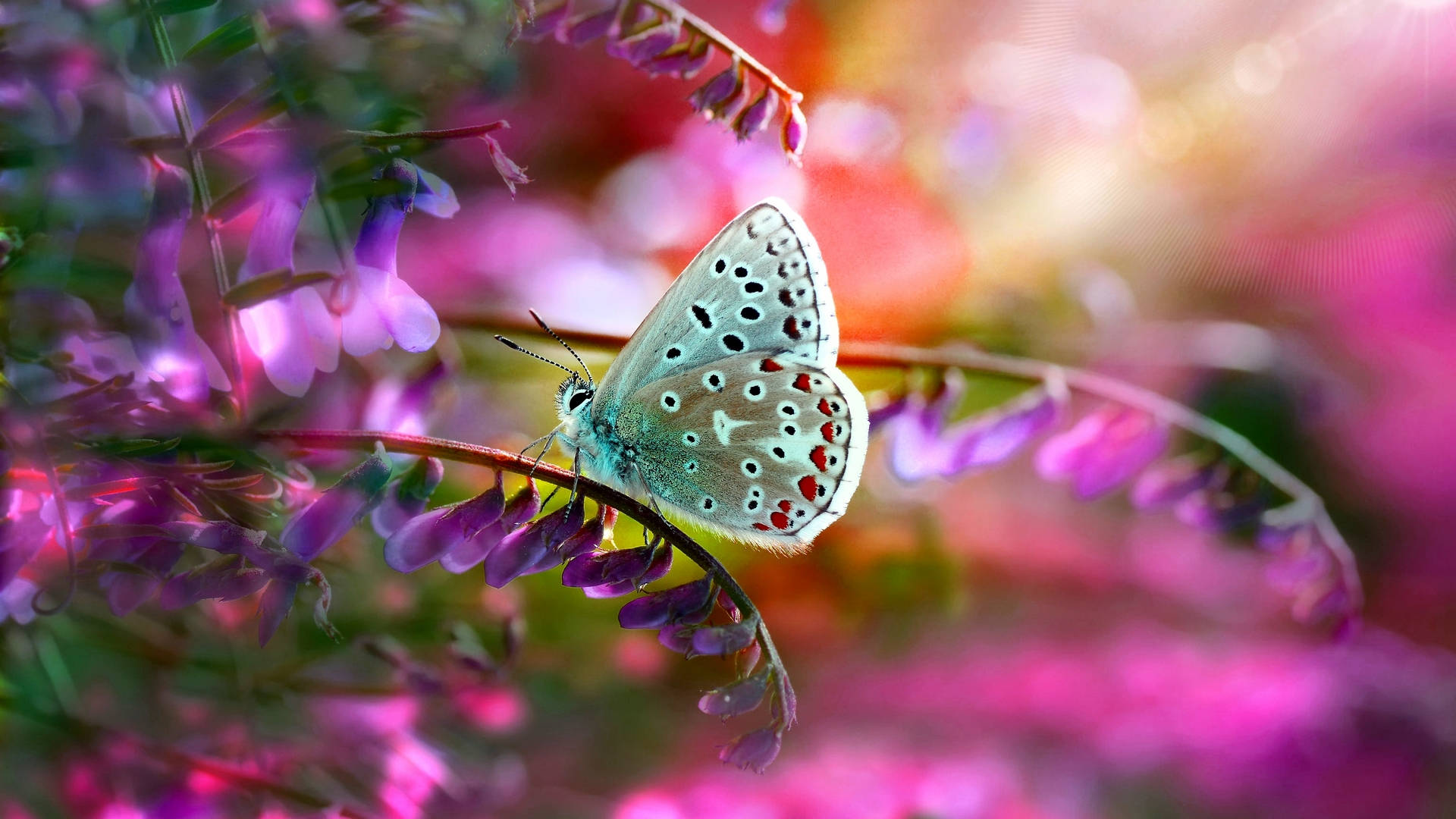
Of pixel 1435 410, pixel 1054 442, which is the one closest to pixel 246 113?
pixel 1054 442

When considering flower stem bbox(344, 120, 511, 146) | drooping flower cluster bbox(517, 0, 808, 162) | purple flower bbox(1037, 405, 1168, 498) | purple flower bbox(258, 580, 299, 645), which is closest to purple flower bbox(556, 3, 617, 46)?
drooping flower cluster bbox(517, 0, 808, 162)

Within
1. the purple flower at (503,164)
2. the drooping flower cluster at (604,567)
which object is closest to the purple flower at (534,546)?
the drooping flower cluster at (604,567)

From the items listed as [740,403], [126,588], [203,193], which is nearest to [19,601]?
[126,588]

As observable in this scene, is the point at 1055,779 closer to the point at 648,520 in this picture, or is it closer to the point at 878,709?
the point at 878,709

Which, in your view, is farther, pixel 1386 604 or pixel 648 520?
pixel 1386 604

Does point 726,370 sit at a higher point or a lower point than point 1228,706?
higher

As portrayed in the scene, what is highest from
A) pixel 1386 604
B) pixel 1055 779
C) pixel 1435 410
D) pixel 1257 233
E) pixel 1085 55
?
pixel 1085 55
